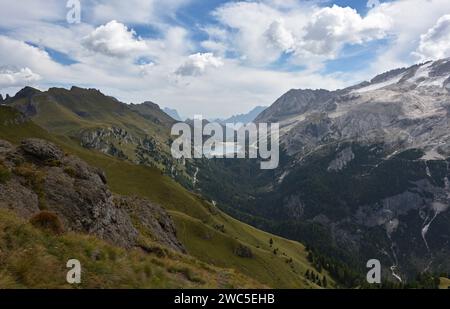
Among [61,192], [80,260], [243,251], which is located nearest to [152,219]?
[61,192]

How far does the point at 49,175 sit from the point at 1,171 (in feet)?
18.3

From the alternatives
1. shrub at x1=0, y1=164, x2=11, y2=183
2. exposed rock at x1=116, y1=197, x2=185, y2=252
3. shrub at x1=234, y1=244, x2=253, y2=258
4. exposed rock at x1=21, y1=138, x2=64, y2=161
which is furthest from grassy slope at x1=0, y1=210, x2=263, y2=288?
shrub at x1=234, y1=244, x2=253, y2=258

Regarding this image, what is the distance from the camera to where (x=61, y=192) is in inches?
1625

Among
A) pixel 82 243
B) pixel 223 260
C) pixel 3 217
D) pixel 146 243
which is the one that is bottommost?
pixel 223 260

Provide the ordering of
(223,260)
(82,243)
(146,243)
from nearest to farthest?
(82,243)
(146,243)
(223,260)

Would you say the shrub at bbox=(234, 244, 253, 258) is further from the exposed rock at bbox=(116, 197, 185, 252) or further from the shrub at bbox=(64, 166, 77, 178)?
the shrub at bbox=(64, 166, 77, 178)

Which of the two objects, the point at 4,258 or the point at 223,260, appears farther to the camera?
the point at 223,260

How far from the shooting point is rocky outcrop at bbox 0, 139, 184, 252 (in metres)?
37.2

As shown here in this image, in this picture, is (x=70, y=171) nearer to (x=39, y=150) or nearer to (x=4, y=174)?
(x=39, y=150)

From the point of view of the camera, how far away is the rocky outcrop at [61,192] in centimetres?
3716
